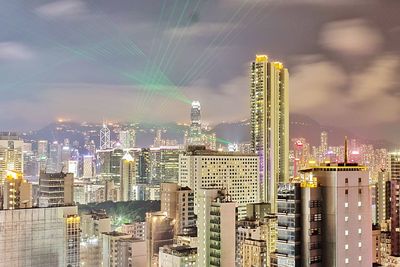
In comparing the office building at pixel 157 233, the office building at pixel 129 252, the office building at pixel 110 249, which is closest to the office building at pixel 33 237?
the office building at pixel 129 252

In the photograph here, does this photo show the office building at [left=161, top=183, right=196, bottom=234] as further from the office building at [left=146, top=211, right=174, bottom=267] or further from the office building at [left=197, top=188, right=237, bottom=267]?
the office building at [left=197, top=188, right=237, bottom=267]

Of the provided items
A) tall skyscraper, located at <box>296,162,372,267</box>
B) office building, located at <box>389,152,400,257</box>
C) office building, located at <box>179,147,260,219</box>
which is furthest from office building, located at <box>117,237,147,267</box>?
tall skyscraper, located at <box>296,162,372,267</box>

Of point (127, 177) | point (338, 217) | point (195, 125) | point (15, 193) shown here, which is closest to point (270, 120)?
point (195, 125)

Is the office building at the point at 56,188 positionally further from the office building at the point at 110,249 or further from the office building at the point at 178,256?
the office building at the point at 178,256

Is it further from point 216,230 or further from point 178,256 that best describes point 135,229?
point 216,230

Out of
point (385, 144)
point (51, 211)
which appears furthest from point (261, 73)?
point (51, 211)

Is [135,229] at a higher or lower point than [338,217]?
lower
